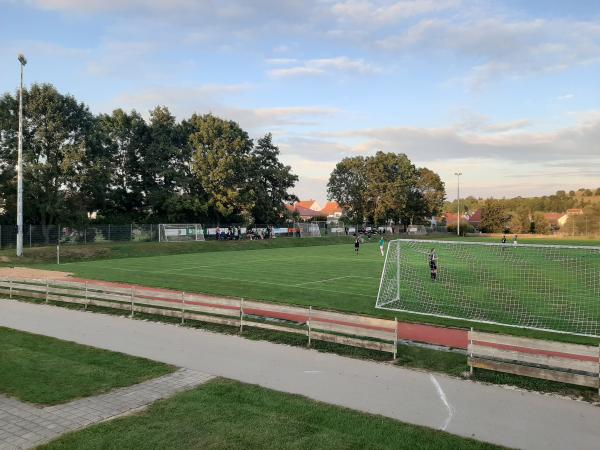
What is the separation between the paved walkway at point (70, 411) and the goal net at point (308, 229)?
57.6 metres

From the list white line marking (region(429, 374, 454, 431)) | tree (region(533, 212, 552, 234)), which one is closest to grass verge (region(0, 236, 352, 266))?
white line marking (region(429, 374, 454, 431))

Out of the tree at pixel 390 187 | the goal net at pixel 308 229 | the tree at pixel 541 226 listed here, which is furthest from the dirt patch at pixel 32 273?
the tree at pixel 541 226

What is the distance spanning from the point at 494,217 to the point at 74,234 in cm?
8142

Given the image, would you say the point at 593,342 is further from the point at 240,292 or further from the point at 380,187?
the point at 380,187

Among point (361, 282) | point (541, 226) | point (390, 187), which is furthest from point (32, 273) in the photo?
point (541, 226)

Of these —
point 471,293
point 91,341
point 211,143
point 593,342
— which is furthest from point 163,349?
point 211,143

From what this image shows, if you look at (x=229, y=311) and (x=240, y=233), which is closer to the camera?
(x=229, y=311)

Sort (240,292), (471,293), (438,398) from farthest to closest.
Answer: (471,293) → (240,292) → (438,398)

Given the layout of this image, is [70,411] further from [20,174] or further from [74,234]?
[74,234]

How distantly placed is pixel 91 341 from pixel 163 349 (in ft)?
6.63

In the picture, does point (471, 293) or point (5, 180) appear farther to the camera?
point (5, 180)

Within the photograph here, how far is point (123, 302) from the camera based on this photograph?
1547cm

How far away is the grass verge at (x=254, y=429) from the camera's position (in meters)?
6.22

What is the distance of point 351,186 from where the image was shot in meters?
88.6
